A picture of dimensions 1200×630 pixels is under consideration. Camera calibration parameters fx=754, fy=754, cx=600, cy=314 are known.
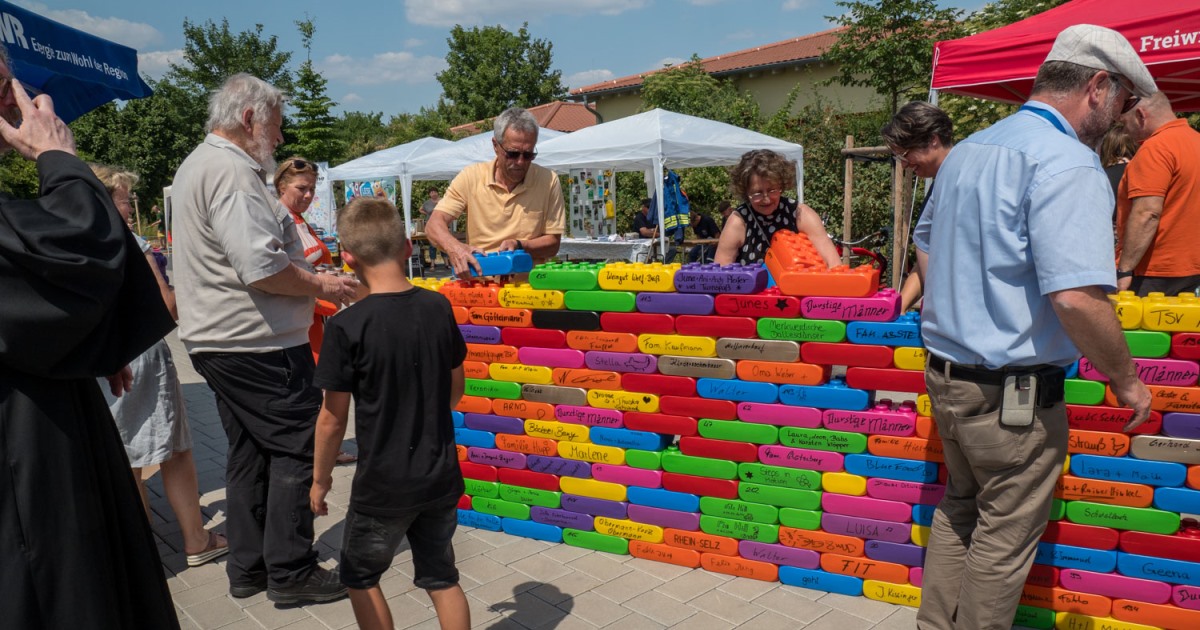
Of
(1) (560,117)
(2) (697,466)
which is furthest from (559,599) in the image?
(1) (560,117)

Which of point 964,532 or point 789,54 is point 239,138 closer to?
point 964,532

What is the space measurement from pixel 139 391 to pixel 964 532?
3750 millimetres

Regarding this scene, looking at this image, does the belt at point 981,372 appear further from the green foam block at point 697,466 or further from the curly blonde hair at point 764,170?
the curly blonde hair at point 764,170

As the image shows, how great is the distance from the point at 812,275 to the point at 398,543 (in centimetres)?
187

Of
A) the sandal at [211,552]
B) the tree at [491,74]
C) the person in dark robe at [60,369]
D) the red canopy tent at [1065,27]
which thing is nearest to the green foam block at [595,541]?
the sandal at [211,552]

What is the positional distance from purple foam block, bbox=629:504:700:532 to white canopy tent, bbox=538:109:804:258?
779cm

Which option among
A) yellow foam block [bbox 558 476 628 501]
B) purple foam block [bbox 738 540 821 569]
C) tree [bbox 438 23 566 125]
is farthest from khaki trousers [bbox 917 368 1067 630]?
tree [bbox 438 23 566 125]

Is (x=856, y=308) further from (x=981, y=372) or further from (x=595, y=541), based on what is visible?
(x=595, y=541)

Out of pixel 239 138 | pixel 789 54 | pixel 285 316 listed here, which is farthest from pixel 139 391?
pixel 789 54

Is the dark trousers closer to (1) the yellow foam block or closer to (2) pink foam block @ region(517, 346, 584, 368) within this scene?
(2) pink foam block @ region(517, 346, 584, 368)

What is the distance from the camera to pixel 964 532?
2648mm

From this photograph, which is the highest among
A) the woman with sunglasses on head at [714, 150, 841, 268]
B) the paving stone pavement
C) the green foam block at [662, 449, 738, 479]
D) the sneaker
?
the woman with sunglasses on head at [714, 150, 841, 268]

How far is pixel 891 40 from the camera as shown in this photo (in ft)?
41.9

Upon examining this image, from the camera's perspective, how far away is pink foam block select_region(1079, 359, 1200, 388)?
257 centimetres
